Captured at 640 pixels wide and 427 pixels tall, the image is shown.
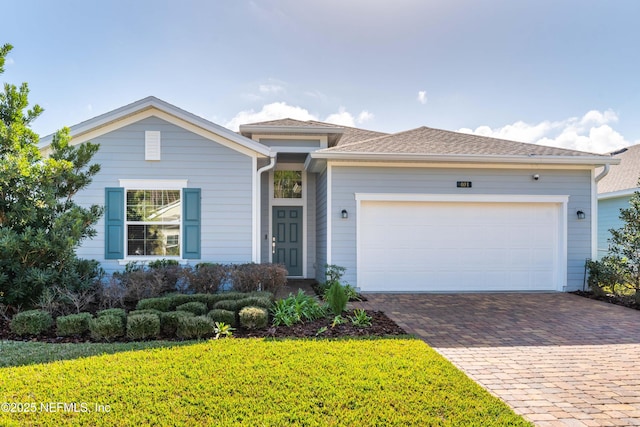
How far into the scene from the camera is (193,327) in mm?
4738

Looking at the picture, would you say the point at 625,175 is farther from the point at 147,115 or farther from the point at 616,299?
the point at 147,115

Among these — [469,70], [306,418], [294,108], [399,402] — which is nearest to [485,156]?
[469,70]

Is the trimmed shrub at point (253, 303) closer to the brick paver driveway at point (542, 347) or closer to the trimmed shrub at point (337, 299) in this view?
the trimmed shrub at point (337, 299)

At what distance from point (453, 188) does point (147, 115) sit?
23.5 feet

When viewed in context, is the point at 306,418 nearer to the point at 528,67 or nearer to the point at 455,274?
the point at 455,274

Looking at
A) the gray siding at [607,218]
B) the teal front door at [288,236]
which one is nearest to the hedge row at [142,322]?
the teal front door at [288,236]

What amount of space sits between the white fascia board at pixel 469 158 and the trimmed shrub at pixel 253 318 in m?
4.21

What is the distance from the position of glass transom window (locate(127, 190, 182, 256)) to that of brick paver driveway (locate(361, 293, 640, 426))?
4.52 m

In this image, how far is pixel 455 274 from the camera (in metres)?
8.92

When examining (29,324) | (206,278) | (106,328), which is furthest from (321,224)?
(29,324)

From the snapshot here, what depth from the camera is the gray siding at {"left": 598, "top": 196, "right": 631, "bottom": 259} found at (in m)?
12.2

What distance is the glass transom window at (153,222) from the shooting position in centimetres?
795

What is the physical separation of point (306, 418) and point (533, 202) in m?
8.33

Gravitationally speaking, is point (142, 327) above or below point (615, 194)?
below
